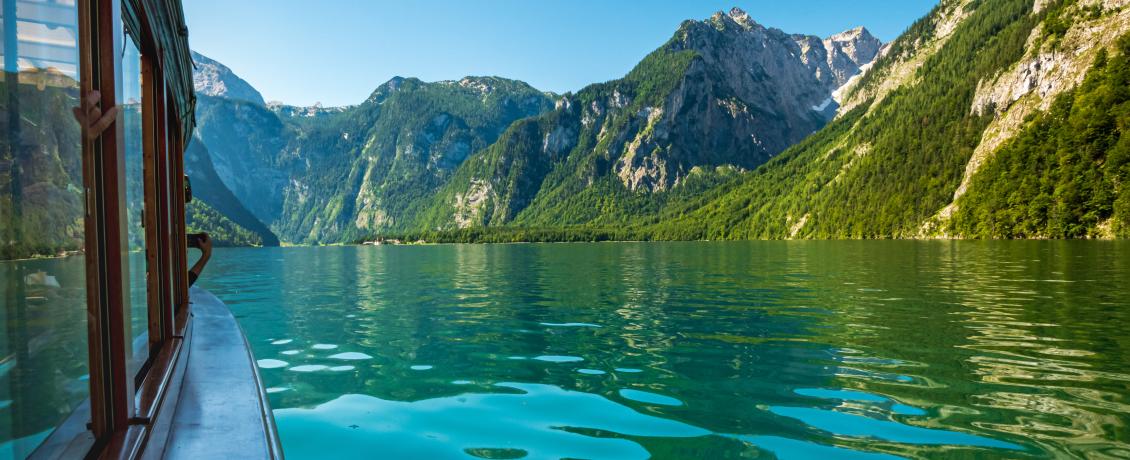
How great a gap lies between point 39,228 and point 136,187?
353 centimetres

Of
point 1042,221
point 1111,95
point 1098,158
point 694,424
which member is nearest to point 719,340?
point 694,424

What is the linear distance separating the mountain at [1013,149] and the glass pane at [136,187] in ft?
394

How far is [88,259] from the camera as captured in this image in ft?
11.2

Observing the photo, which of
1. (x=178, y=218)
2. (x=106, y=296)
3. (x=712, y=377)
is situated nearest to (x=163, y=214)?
(x=178, y=218)

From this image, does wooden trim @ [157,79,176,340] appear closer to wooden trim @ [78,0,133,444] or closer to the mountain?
wooden trim @ [78,0,133,444]

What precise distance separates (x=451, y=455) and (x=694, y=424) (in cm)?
312

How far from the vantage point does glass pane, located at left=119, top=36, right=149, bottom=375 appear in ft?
16.8

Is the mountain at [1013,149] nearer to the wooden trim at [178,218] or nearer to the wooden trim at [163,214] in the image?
the wooden trim at [178,218]

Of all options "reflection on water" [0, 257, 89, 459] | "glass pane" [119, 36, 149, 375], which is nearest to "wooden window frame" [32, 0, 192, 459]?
"reflection on water" [0, 257, 89, 459]

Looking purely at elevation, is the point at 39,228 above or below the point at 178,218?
below

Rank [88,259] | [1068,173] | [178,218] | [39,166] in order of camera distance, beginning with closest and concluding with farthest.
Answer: [39,166], [88,259], [178,218], [1068,173]

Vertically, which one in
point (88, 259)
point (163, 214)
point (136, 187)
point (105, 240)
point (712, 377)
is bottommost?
point (712, 377)

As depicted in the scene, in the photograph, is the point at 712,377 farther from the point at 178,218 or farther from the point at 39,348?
the point at 178,218

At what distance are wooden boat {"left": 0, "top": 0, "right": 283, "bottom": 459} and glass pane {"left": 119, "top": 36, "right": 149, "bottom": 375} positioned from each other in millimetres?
39
